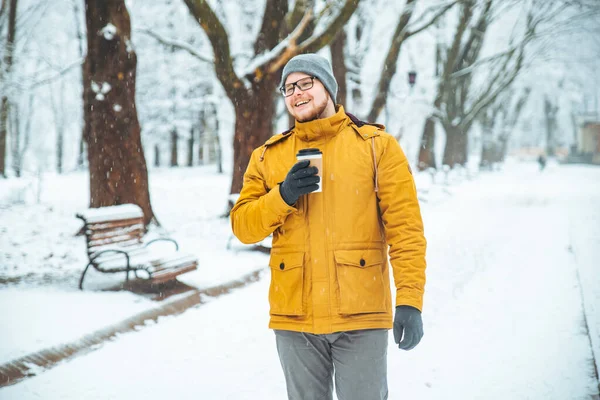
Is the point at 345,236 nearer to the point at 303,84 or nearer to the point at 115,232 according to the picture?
the point at 303,84

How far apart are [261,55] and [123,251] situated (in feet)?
19.7

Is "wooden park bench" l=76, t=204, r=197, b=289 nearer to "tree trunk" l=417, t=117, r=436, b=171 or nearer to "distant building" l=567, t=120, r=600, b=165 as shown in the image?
"tree trunk" l=417, t=117, r=436, b=171

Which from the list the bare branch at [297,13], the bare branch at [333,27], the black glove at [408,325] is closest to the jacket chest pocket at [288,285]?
the black glove at [408,325]

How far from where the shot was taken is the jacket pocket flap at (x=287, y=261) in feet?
6.86

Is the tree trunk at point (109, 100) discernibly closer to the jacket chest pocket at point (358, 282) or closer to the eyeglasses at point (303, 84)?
the eyeglasses at point (303, 84)

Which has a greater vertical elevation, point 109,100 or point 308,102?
point 109,100

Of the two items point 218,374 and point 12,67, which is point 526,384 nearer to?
point 218,374

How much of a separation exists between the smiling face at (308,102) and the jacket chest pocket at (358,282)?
0.65 meters

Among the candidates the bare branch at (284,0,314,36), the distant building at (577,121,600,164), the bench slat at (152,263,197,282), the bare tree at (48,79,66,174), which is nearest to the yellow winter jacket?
the bench slat at (152,263,197,282)

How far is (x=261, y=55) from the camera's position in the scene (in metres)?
10.1

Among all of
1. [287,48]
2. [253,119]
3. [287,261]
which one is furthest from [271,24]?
[287,261]

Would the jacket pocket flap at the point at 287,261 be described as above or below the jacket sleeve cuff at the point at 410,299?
above

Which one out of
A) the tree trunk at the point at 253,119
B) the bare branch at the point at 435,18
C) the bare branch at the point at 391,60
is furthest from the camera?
the bare branch at the point at 391,60

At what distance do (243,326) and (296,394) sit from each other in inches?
110
